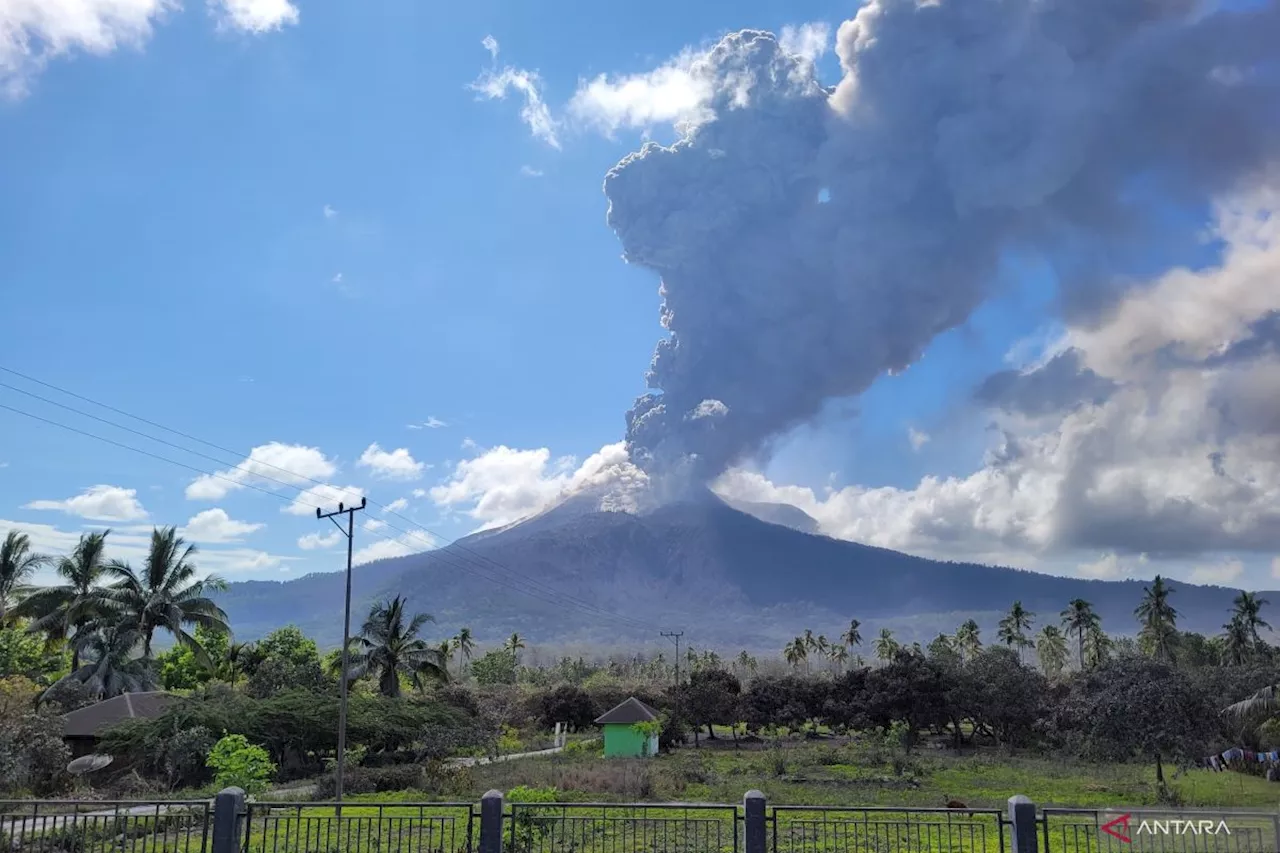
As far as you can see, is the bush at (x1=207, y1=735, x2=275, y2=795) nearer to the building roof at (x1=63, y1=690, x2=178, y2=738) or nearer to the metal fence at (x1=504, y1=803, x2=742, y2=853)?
the building roof at (x1=63, y1=690, x2=178, y2=738)

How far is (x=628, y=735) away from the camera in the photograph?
47.5m

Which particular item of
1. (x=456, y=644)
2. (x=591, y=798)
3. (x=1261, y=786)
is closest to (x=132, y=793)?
(x=591, y=798)

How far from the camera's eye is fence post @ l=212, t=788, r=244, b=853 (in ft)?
41.6

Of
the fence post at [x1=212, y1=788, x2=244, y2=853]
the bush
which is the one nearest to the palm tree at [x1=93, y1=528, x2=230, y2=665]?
the bush

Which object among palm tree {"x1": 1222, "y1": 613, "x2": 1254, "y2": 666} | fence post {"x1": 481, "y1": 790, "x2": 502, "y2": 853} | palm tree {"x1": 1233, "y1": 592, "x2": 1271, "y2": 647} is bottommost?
fence post {"x1": 481, "y1": 790, "x2": 502, "y2": 853}

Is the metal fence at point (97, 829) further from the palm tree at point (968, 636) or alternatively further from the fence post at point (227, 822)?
the palm tree at point (968, 636)

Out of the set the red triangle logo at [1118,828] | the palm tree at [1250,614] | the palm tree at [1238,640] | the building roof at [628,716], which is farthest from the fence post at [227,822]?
the palm tree at [1250,614]

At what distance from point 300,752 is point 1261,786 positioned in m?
37.2

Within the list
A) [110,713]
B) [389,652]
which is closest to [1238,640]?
[389,652]

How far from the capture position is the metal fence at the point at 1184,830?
1195cm

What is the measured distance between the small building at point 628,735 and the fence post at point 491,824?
3508cm

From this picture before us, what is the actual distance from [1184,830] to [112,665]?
42.8 meters

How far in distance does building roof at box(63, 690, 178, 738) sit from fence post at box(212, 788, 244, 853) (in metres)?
24.0

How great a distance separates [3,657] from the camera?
134 feet
